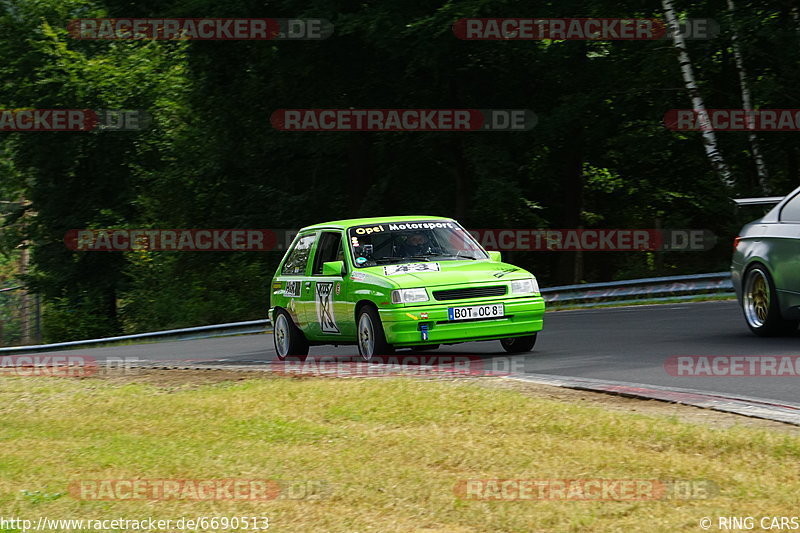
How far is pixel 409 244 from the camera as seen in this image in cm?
1414

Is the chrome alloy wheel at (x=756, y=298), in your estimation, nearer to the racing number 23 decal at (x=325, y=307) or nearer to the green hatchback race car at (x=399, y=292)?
the green hatchback race car at (x=399, y=292)

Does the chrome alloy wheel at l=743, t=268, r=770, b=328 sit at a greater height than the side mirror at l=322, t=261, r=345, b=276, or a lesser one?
lesser

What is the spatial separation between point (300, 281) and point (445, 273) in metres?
2.45

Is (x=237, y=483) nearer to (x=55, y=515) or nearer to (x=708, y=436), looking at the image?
(x=55, y=515)

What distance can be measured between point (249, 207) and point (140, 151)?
8085mm

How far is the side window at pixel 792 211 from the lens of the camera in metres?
13.0

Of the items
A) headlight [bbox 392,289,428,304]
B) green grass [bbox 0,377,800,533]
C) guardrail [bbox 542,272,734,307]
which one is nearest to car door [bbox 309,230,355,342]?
headlight [bbox 392,289,428,304]

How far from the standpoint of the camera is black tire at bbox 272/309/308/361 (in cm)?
1516

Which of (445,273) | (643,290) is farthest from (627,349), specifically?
(643,290)

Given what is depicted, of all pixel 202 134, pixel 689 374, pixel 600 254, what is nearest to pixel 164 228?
pixel 202 134

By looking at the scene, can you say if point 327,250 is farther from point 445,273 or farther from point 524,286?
point 524,286

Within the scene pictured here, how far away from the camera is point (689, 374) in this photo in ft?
35.9

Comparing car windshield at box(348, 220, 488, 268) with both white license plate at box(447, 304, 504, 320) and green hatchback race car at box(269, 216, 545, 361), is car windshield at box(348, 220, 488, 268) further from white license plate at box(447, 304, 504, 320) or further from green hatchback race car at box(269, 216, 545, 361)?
white license plate at box(447, 304, 504, 320)

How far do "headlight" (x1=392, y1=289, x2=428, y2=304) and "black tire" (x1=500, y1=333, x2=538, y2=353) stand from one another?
146 centimetres
